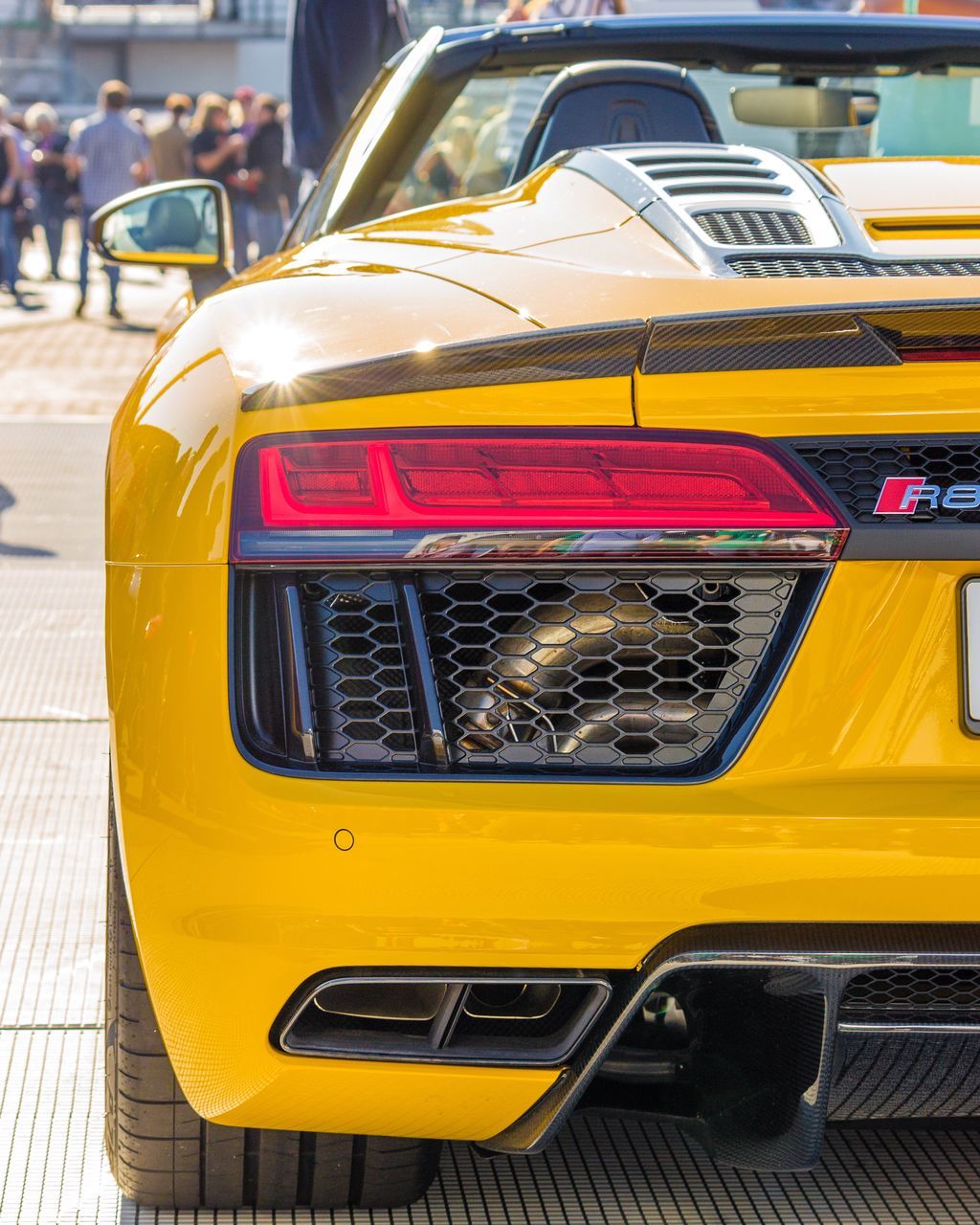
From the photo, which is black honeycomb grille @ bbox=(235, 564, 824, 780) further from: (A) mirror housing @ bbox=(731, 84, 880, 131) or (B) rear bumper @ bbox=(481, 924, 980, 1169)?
(A) mirror housing @ bbox=(731, 84, 880, 131)

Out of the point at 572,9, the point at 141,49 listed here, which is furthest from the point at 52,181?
the point at 141,49

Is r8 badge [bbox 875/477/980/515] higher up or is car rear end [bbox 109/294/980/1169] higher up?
r8 badge [bbox 875/477/980/515]

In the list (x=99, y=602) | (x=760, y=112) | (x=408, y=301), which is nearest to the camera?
(x=408, y=301)

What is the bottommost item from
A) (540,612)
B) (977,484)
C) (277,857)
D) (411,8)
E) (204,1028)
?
(411,8)

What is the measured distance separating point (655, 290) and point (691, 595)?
33 centimetres

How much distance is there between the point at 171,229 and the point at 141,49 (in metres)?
60.6

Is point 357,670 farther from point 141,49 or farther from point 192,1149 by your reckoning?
point 141,49

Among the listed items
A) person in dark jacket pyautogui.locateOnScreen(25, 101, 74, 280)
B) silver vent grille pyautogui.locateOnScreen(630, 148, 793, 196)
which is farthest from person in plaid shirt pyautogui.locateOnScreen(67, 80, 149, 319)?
silver vent grille pyautogui.locateOnScreen(630, 148, 793, 196)

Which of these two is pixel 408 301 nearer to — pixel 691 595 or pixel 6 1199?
pixel 691 595

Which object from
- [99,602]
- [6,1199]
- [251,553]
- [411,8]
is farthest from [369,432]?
[411,8]

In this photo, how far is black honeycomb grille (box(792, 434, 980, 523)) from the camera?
5.18 ft

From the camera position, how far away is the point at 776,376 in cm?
160

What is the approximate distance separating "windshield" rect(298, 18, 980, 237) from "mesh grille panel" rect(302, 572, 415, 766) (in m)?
1.41

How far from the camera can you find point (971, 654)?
1598mm
